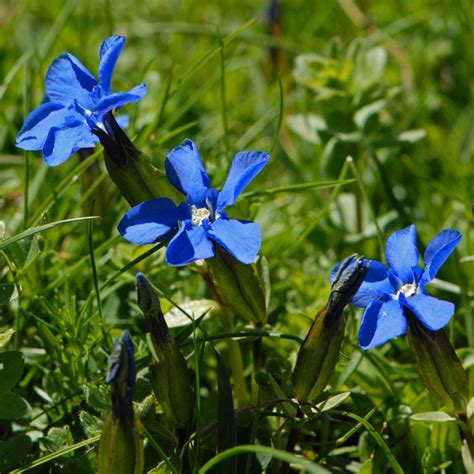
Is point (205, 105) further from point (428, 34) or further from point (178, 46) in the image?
point (428, 34)

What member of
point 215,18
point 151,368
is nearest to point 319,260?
point 151,368

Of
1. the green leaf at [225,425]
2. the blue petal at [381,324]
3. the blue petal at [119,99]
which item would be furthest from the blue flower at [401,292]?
the blue petal at [119,99]

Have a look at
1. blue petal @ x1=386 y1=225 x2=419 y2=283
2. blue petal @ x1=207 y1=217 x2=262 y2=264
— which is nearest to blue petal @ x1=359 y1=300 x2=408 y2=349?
blue petal @ x1=386 y1=225 x2=419 y2=283

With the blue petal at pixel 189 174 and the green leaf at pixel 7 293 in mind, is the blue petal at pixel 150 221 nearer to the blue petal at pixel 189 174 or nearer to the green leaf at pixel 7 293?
the blue petal at pixel 189 174

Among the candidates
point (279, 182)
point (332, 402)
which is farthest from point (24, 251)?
point (279, 182)

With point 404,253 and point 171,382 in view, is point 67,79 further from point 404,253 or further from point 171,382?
point 404,253
